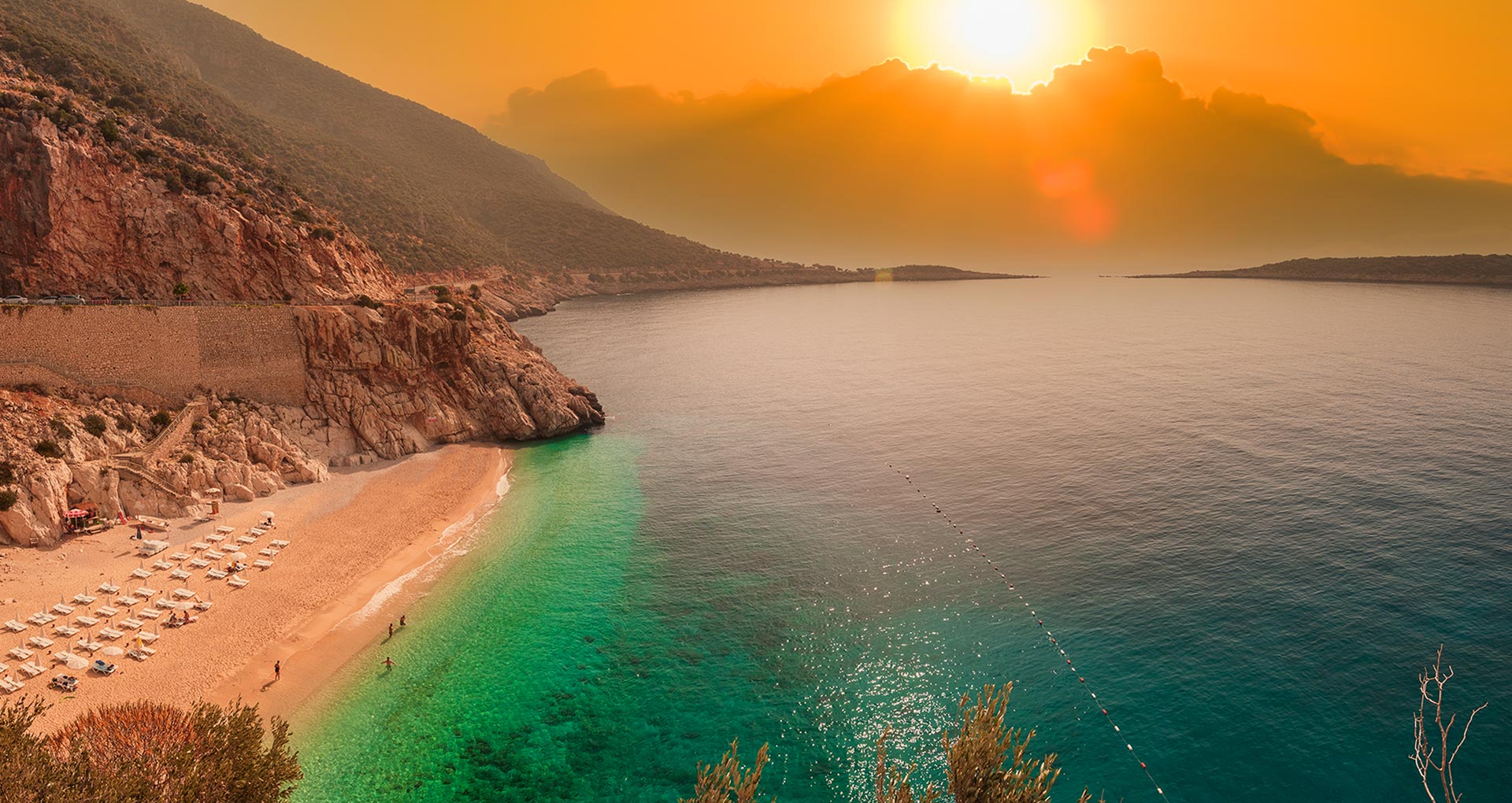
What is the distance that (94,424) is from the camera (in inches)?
1724

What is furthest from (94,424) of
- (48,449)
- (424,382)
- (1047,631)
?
(1047,631)

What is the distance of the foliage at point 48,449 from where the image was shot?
40.1 m

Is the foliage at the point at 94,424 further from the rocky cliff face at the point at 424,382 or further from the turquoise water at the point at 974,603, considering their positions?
the turquoise water at the point at 974,603

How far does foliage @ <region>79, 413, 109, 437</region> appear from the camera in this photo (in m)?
43.5

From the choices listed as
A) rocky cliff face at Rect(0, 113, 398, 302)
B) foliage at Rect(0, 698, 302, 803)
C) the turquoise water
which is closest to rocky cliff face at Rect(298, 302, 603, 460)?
the turquoise water

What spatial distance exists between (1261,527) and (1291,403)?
3809cm

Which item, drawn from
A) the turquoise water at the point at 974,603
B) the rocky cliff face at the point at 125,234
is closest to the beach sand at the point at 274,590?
the turquoise water at the point at 974,603

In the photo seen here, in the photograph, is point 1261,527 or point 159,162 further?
point 159,162

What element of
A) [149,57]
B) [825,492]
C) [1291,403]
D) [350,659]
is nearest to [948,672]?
[825,492]

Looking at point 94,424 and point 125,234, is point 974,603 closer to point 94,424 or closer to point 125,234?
point 94,424

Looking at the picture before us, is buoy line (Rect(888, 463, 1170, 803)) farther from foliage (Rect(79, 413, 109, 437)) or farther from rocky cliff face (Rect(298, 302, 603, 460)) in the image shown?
foliage (Rect(79, 413, 109, 437))

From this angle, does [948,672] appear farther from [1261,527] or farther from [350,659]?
[350,659]

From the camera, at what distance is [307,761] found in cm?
2680

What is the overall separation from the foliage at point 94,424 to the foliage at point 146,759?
22.9m
